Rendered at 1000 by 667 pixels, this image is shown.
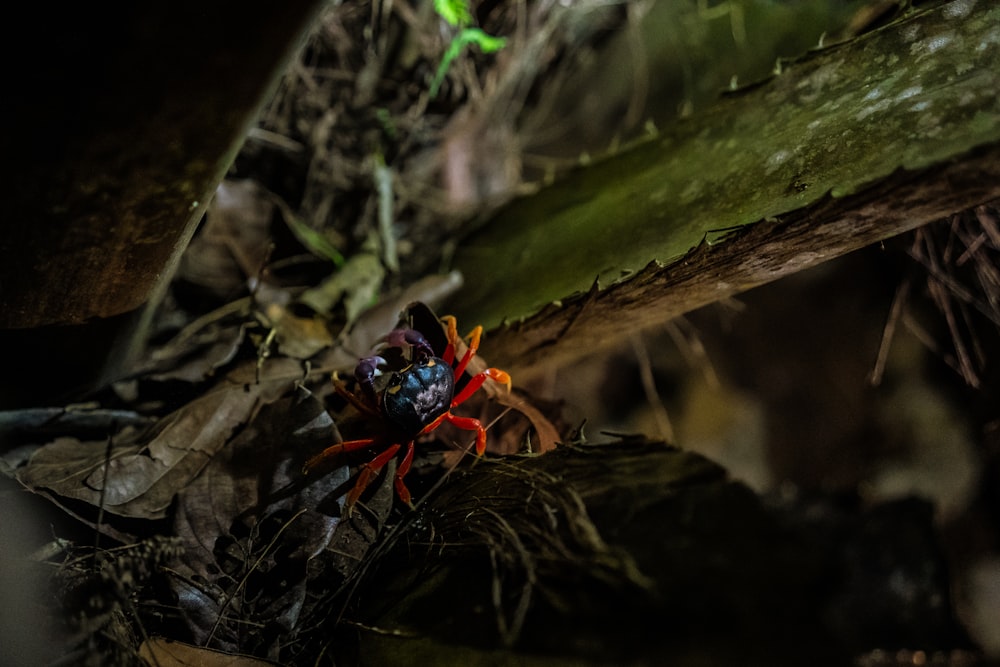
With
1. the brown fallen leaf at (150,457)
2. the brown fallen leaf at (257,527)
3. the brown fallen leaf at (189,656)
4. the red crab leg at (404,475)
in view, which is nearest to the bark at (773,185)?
the red crab leg at (404,475)

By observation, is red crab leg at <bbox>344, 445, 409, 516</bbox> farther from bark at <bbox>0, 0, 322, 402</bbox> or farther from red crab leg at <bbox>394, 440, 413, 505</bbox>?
bark at <bbox>0, 0, 322, 402</bbox>

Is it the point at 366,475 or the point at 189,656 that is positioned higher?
the point at 366,475

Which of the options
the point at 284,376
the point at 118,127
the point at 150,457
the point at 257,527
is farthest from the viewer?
the point at 284,376

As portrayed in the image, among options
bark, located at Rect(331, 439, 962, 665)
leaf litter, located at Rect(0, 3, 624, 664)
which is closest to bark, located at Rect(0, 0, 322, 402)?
leaf litter, located at Rect(0, 3, 624, 664)

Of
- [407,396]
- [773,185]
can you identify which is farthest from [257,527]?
[773,185]

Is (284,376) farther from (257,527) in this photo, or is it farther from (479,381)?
(479,381)

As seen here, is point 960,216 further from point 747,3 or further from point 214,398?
point 214,398

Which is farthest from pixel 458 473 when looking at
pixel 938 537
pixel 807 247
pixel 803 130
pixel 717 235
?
pixel 938 537

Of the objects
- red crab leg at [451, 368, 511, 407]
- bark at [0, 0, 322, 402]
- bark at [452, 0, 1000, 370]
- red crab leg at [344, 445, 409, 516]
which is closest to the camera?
bark at [0, 0, 322, 402]
